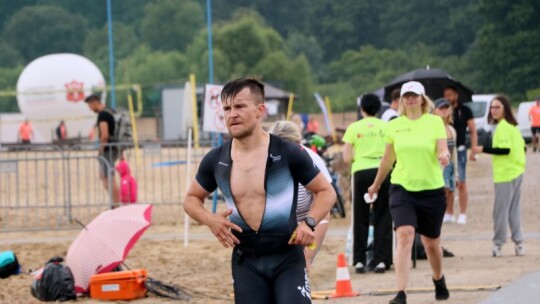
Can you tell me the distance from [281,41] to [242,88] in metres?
81.7

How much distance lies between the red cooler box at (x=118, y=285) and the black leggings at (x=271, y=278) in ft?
15.4

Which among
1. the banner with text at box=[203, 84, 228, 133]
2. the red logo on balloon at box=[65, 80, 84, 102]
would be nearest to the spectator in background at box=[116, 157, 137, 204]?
the banner with text at box=[203, 84, 228, 133]

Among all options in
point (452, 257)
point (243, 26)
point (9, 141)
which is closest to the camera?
point (452, 257)

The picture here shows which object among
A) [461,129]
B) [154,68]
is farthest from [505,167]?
[154,68]

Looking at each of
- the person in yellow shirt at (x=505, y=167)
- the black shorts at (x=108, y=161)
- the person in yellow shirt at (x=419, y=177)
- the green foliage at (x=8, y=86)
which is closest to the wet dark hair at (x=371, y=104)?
the person in yellow shirt at (x=505, y=167)

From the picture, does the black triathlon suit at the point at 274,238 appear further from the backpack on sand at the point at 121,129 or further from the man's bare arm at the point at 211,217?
the backpack on sand at the point at 121,129

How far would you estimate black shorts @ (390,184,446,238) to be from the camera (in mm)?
9906

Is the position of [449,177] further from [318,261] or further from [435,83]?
[318,261]

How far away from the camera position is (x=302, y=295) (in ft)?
21.8

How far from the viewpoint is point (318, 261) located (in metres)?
14.3

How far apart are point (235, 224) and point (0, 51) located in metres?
79.6

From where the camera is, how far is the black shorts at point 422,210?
9.91m

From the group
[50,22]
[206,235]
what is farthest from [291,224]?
[50,22]

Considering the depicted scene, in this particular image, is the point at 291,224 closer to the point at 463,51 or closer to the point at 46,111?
the point at 46,111
